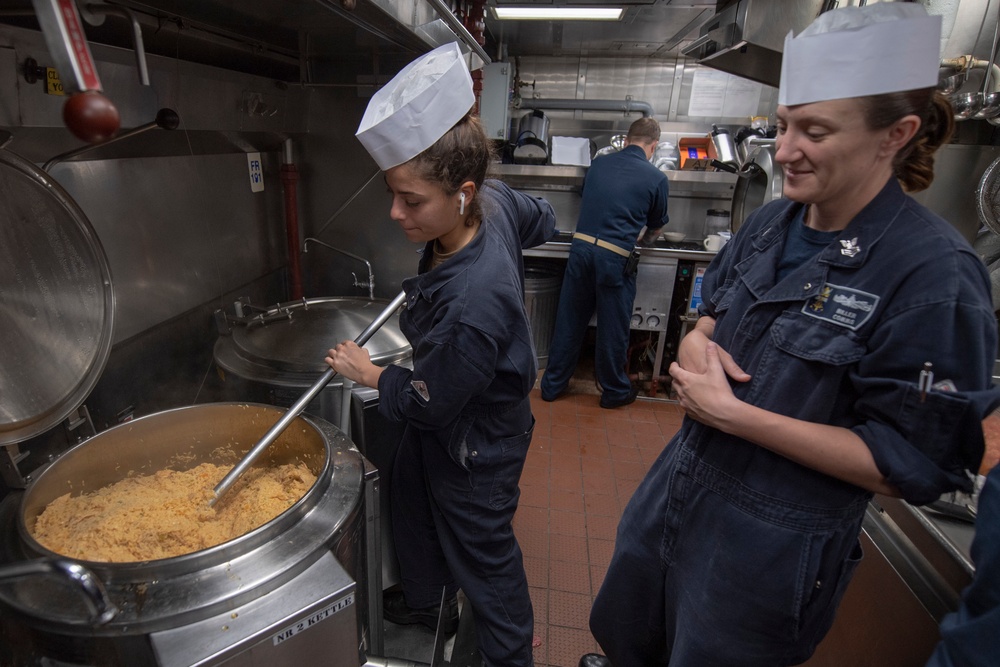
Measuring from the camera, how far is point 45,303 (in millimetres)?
1130

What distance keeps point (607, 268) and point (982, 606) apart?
8.83 feet

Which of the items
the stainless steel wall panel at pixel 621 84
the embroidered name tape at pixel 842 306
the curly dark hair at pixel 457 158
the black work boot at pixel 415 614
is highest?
the stainless steel wall panel at pixel 621 84

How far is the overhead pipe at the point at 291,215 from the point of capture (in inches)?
93.9

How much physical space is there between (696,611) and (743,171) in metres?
2.96

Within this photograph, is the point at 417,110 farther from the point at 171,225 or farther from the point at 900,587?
the point at 900,587

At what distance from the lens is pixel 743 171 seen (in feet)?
10.9

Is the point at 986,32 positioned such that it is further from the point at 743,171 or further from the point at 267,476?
the point at 267,476

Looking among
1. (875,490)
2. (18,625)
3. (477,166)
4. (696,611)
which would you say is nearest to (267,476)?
(18,625)

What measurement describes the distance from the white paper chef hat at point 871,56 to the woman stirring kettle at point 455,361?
2.19 ft

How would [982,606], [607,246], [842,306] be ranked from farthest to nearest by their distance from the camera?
[607,246]
[842,306]
[982,606]

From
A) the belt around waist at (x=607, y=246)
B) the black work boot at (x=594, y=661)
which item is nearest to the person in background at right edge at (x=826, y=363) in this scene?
the black work boot at (x=594, y=661)

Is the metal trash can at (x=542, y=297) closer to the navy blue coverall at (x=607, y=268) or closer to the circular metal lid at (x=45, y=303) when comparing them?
the navy blue coverall at (x=607, y=268)

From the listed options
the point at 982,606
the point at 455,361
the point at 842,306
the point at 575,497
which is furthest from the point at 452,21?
the point at 575,497

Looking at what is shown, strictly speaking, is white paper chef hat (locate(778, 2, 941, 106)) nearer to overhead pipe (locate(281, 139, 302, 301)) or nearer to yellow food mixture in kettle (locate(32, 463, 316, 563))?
yellow food mixture in kettle (locate(32, 463, 316, 563))
